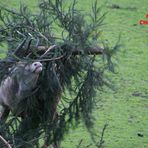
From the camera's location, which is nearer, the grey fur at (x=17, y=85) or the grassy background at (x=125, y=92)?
the grey fur at (x=17, y=85)

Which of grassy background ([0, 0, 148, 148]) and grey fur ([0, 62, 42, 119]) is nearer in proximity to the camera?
grey fur ([0, 62, 42, 119])

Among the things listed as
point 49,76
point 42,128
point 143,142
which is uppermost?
point 49,76

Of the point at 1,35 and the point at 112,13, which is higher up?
the point at 1,35

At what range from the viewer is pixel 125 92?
788 cm

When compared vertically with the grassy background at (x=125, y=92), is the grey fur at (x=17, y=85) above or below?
above

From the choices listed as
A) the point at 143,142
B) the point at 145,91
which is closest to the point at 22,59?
the point at 143,142

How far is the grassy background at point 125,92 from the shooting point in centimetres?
668

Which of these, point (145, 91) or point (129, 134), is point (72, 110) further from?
point (145, 91)

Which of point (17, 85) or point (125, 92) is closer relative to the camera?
point (17, 85)

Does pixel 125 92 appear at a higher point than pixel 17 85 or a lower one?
lower

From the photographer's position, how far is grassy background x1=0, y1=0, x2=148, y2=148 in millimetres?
6684

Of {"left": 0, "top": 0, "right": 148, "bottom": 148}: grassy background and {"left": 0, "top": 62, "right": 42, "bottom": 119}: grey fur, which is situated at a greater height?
{"left": 0, "top": 62, "right": 42, "bottom": 119}: grey fur

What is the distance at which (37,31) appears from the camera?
16.8 ft

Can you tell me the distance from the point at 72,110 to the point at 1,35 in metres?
0.73
